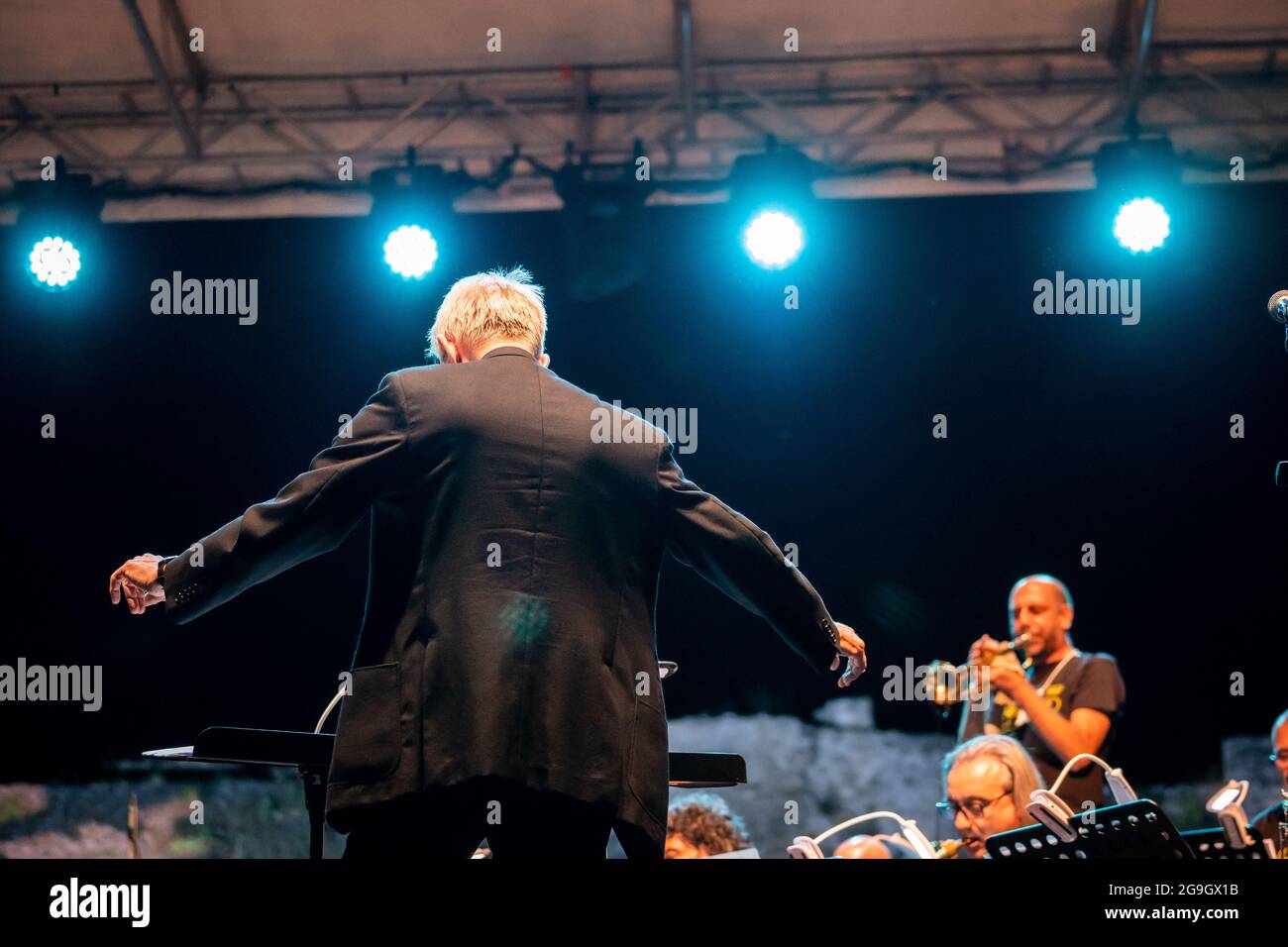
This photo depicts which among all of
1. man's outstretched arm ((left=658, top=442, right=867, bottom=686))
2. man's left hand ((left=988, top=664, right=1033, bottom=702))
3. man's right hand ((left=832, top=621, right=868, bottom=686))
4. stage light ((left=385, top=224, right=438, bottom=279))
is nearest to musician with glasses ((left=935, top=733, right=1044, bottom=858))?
man's left hand ((left=988, top=664, right=1033, bottom=702))

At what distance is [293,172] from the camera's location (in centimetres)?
605

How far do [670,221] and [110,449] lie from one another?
9.10ft

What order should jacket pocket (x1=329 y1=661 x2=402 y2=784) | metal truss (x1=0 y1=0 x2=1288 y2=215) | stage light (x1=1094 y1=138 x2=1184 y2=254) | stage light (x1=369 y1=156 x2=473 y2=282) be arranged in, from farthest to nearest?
stage light (x1=369 y1=156 x2=473 y2=282) → metal truss (x1=0 y1=0 x2=1288 y2=215) → stage light (x1=1094 y1=138 x2=1184 y2=254) → jacket pocket (x1=329 y1=661 x2=402 y2=784)

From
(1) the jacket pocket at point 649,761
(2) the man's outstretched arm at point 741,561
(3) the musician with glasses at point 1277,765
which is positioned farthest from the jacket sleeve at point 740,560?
(3) the musician with glasses at point 1277,765

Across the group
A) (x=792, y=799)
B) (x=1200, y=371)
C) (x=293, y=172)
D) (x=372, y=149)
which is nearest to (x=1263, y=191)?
(x=1200, y=371)

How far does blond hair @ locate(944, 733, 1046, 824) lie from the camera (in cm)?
342

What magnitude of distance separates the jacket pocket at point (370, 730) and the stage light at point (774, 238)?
4.12m

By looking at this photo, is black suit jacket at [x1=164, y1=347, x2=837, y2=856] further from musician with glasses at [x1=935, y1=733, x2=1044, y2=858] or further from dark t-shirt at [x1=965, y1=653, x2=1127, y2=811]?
dark t-shirt at [x1=965, y1=653, x2=1127, y2=811]

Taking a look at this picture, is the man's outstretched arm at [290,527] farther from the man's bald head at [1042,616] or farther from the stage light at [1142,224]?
the stage light at [1142,224]

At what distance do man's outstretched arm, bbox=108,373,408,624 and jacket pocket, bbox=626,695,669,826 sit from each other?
0.52 meters

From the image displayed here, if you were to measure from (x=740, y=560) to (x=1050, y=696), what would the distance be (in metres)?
2.39

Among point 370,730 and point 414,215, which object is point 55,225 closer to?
point 414,215

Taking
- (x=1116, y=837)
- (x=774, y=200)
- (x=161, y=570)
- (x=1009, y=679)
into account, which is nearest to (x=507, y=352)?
(x=161, y=570)
